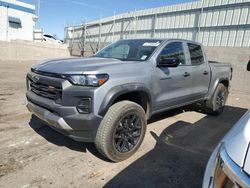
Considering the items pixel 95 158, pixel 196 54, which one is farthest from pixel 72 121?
pixel 196 54

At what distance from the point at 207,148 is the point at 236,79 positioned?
7585 mm

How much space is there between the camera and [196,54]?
542cm

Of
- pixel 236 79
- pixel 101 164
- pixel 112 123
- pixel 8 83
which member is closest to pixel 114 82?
pixel 112 123

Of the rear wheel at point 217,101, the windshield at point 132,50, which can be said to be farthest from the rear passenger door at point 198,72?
the windshield at point 132,50

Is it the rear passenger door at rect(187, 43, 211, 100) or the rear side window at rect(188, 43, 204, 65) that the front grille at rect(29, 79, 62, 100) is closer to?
the rear passenger door at rect(187, 43, 211, 100)

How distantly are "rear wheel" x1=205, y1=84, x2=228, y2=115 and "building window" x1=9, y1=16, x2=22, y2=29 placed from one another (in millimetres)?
32286

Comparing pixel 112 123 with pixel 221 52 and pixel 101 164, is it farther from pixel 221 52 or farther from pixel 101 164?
pixel 221 52

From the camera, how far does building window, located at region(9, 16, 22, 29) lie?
106ft

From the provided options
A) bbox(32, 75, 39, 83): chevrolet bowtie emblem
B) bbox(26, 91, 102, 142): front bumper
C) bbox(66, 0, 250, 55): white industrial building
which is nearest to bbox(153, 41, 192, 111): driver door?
bbox(26, 91, 102, 142): front bumper

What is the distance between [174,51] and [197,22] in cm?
874

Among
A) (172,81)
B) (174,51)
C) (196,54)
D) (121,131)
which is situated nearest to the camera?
(121,131)

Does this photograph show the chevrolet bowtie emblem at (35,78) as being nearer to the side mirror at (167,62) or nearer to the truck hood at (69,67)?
the truck hood at (69,67)

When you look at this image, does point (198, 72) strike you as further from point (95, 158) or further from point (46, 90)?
point (46, 90)

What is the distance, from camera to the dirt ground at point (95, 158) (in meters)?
3.07
